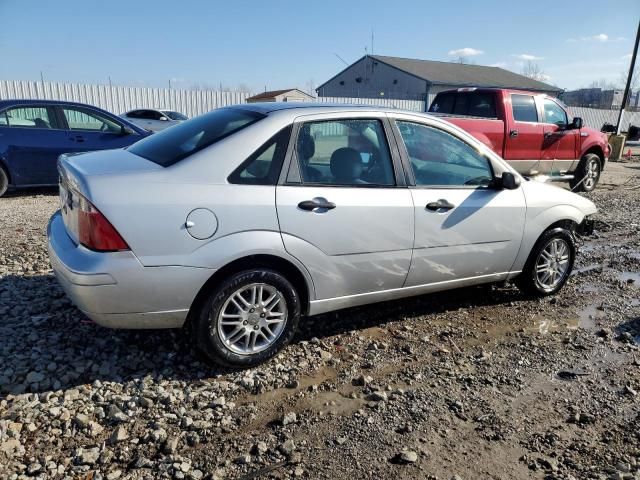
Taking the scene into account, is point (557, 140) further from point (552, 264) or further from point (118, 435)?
point (118, 435)

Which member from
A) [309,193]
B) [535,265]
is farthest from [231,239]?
[535,265]

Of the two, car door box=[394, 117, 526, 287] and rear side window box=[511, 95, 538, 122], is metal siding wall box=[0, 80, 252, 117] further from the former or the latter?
car door box=[394, 117, 526, 287]

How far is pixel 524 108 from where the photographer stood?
389 inches

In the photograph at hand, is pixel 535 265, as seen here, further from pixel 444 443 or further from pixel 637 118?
pixel 637 118

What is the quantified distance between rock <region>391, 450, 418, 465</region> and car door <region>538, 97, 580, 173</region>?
8.86 m

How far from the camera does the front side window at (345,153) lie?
3477mm

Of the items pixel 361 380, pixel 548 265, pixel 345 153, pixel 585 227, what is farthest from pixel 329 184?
pixel 585 227

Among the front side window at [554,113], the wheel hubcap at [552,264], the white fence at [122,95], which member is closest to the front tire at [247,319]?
the wheel hubcap at [552,264]

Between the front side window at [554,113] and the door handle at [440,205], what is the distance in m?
7.42

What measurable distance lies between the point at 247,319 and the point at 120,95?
2066cm

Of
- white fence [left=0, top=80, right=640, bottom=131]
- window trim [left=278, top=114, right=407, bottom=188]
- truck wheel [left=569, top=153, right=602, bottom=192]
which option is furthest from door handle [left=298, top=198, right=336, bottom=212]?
white fence [left=0, top=80, right=640, bottom=131]

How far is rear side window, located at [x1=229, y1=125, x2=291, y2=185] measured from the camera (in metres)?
3.22

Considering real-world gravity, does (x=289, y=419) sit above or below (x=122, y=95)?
below

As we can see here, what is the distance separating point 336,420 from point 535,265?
266 cm
